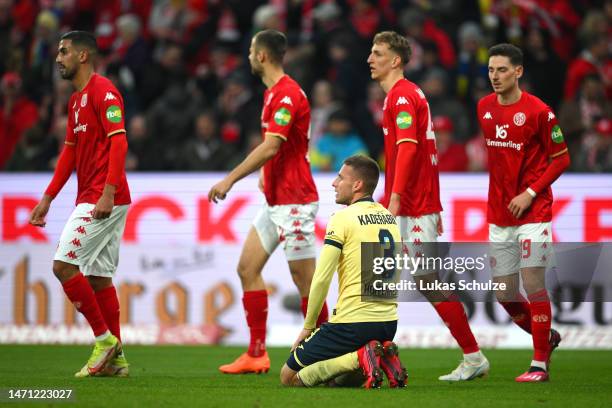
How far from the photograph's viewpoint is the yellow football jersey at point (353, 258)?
7723 millimetres

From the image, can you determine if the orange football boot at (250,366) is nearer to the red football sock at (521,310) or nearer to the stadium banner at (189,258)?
the red football sock at (521,310)

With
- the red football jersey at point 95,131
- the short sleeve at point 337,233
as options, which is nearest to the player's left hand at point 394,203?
the short sleeve at point 337,233

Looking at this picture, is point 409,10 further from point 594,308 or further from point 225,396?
point 225,396

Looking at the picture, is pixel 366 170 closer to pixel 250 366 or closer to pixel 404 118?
pixel 404 118

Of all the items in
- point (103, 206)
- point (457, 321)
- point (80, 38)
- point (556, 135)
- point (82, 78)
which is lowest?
point (457, 321)

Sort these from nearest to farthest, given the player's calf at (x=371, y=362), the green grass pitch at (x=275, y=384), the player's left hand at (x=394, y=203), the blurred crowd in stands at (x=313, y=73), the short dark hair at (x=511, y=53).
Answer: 1. the green grass pitch at (x=275, y=384)
2. the player's calf at (x=371, y=362)
3. the player's left hand at (x=394, y=203)
4. the short dark hair at (x=511, y=53)
5. the blurred crowd in stands at (x=313, y=73)

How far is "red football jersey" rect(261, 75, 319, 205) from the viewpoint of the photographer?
31.3ft

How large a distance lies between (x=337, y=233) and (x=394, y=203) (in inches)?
38.5

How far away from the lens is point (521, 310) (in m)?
9.15

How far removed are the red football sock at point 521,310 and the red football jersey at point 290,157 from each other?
186cm

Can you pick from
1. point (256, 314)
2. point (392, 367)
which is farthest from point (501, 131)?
point (256, 314)

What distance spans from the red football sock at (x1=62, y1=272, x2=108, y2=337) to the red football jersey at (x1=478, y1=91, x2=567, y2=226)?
125 inches

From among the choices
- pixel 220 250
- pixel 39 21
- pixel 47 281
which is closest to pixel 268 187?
pixel 220 250

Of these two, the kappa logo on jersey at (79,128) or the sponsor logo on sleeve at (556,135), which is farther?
the kappa logo on jersey at (79,128)
